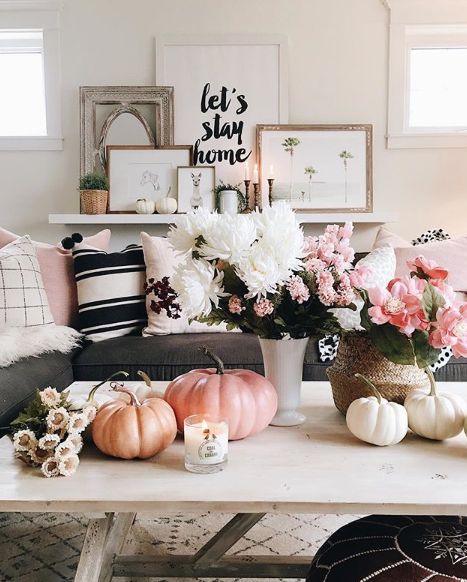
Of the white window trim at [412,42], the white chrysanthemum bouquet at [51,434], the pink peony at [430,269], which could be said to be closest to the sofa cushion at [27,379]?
the white chrysanthemum bouquet at [51,434]

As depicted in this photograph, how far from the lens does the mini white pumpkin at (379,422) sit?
4.37 ft

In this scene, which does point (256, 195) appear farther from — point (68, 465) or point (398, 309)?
point (68, 465)

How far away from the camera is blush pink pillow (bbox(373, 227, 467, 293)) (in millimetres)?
2967

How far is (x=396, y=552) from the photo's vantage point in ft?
3.76

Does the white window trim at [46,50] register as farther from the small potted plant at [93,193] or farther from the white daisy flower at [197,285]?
the white daisy flower at [197,285]

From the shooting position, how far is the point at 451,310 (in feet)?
4.30

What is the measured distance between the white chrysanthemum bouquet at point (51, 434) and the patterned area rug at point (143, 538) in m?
0.71

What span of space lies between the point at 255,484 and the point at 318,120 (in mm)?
3204

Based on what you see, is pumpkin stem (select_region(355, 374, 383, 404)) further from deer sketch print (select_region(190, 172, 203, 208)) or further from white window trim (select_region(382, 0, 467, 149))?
white window trim (select_region(382, 0, 467, 149))

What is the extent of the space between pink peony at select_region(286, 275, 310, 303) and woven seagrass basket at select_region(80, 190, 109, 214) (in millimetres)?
2631

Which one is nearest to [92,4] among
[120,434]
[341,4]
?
[341,4]

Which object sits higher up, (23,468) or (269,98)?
(269,98)

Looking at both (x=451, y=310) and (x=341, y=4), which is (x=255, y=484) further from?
(x=341, y=4)

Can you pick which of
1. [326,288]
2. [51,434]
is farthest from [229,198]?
[51,434]
